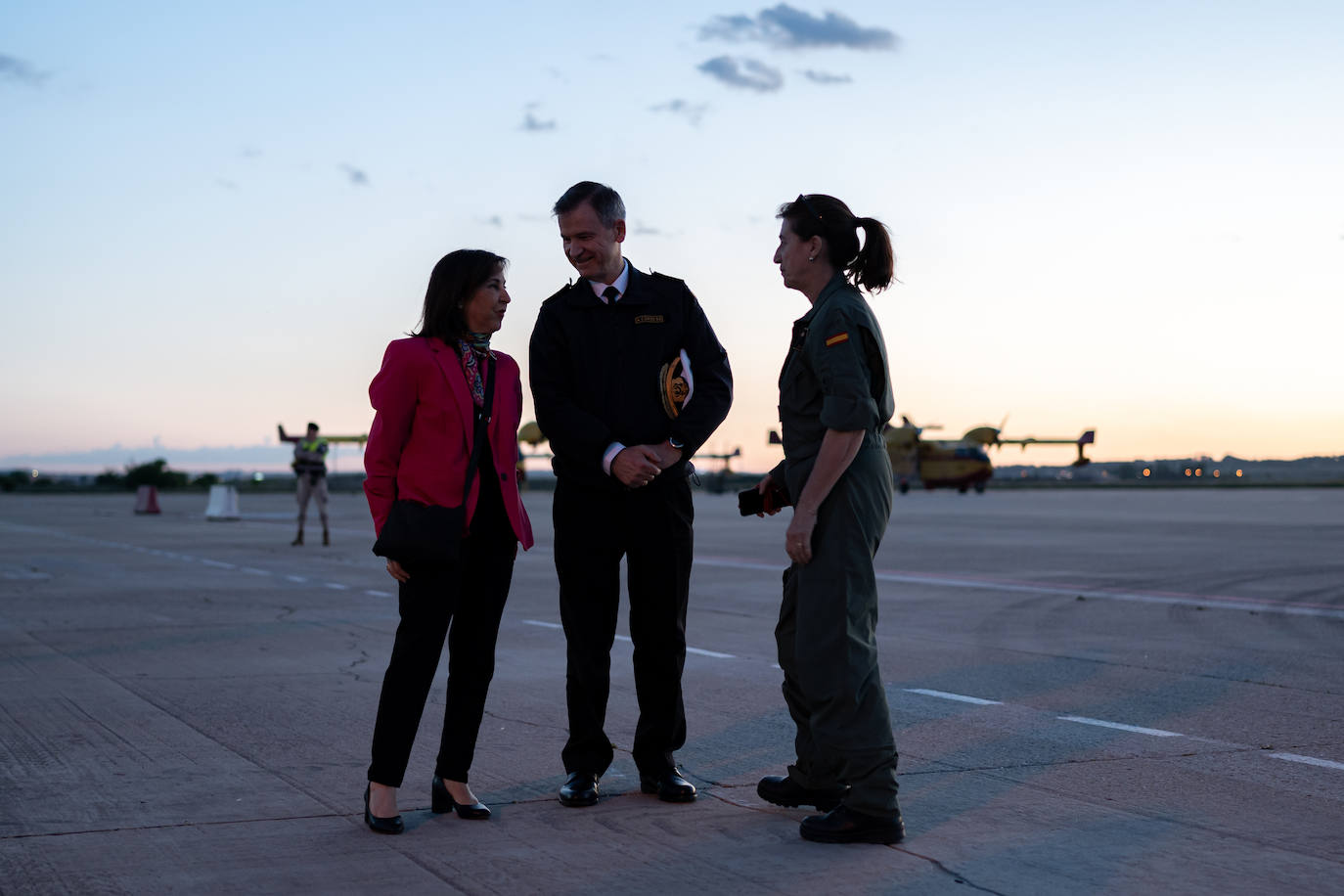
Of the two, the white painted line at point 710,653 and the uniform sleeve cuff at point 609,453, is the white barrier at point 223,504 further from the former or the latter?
the uniform sleeve cuff at point 609,453

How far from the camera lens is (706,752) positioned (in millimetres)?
5465

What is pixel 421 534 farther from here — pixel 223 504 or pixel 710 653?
pixel 223 504

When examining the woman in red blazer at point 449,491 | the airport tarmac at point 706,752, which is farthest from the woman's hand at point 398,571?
the airport tarmac at point 706,752

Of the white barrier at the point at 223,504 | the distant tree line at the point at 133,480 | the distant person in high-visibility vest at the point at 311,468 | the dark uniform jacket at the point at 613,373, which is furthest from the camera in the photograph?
the distant tree line at the point at 133,480

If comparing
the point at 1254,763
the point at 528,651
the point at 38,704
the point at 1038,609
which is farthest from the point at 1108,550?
the point at 38,704

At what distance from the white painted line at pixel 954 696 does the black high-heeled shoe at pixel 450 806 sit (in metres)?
3.13

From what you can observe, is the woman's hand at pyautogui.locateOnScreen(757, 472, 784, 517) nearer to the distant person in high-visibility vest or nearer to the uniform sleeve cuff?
the uniform sleeve cuff

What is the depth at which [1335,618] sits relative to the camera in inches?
410

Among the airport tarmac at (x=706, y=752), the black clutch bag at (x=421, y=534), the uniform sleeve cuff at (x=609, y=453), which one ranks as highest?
the uniform sleeve cuff at (x=609, y=453)

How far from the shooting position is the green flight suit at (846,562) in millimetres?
4094

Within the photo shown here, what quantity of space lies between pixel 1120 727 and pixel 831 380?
2.94m

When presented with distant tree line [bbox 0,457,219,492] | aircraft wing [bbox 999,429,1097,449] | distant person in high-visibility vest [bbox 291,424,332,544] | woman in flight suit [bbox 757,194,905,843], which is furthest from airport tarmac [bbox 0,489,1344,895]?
distant tree line [bbox 0,457,219,492]

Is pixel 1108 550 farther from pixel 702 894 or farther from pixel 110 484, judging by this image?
pixel 110 484

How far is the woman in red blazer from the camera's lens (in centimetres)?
432
